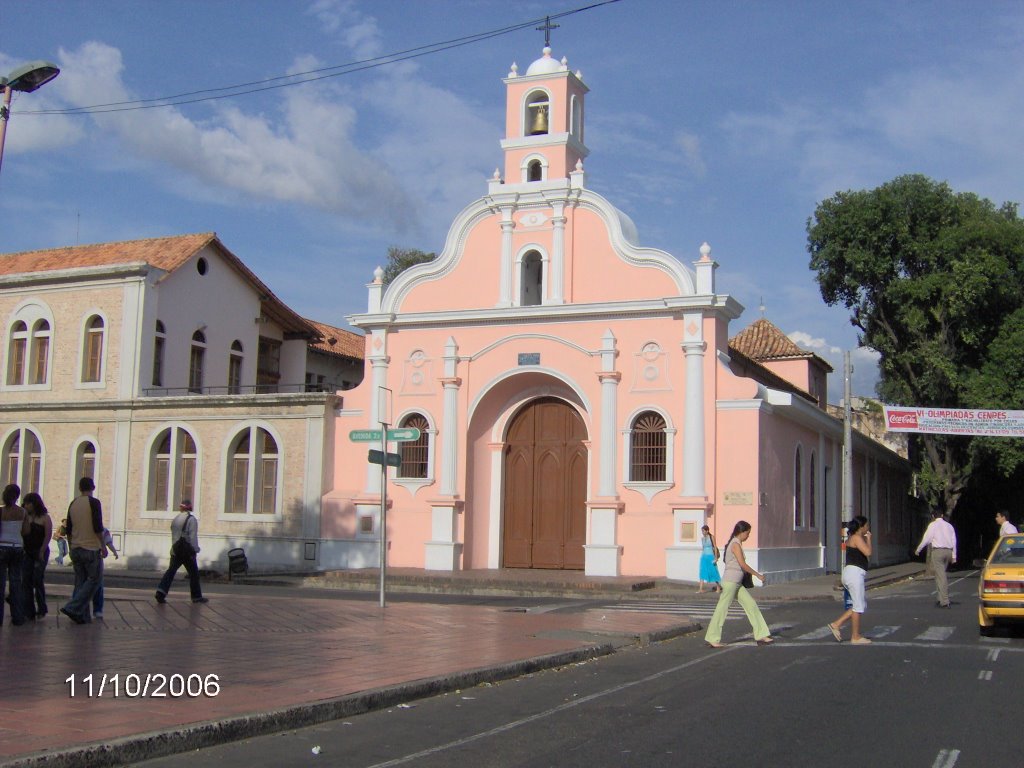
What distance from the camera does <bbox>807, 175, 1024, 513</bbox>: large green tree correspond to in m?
35.5

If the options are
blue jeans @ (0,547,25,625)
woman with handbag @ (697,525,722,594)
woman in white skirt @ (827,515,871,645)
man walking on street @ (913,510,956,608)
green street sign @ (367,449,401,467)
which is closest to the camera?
blue jeans @ (0,547,25,625)

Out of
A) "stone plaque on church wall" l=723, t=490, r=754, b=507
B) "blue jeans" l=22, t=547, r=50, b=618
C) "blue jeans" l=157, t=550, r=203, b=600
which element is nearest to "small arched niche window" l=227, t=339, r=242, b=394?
"stone plaque on church wall" l=723, t=490, r=754, b=507

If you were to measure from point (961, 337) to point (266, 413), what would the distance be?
74.6 feet

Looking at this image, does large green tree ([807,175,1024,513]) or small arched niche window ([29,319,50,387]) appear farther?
large green tree ([807,175,1024,513])

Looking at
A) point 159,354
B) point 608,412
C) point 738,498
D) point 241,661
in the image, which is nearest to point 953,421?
point 738,498

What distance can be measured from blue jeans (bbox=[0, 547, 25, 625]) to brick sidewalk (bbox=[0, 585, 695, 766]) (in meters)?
0.32

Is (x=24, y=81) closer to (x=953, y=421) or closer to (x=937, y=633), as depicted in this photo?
(x=937, y=633)

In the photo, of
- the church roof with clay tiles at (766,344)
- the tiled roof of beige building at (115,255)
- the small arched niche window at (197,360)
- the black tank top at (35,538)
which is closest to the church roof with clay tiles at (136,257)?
the tiled roof of beige building at (115,255)

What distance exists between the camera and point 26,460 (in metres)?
33.7

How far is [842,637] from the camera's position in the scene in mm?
14969

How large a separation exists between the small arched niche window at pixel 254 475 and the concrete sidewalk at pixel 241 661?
10.6 m

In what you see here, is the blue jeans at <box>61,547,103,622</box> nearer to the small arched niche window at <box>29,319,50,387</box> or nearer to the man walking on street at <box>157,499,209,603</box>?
the man walking on street at <box>157,499,209,603</box>

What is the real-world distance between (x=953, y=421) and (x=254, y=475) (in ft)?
64.9

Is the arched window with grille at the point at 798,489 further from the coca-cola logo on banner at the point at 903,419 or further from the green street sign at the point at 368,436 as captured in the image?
the green street sign at the point at 368,436
